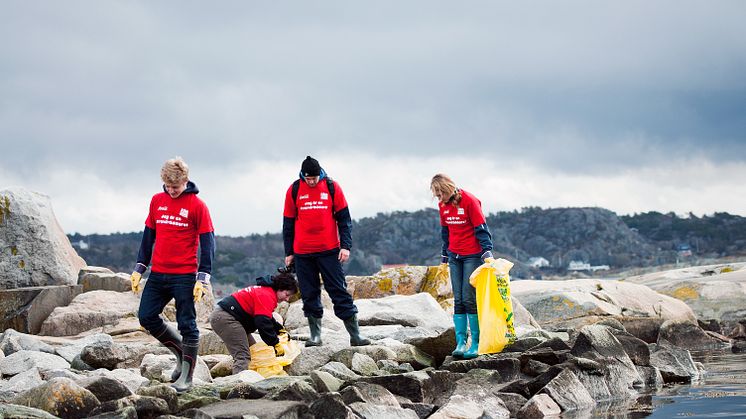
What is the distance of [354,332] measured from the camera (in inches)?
429

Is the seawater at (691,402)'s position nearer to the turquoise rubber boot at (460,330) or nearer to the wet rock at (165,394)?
the turquoise rubber boot at (460,330)

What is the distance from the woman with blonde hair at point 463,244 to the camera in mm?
10867

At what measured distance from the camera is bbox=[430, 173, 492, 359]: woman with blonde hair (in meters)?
10.9

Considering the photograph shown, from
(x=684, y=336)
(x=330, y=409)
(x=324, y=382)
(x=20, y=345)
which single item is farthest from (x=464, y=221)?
(x=684, y=336)

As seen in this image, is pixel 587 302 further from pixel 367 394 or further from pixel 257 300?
pixel 367 394

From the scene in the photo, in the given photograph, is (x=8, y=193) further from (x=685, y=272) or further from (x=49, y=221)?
(x=685, y=272)

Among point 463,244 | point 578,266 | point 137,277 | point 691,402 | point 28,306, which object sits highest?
point 463,244

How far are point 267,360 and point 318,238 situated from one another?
145cm

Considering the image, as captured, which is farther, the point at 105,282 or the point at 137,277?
the point at 105,282

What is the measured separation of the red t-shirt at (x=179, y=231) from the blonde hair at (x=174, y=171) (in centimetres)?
21

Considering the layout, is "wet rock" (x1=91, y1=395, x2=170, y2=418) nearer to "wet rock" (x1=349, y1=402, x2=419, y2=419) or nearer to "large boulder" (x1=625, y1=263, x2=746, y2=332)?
"wet rock" (x1=349, y1=402, x2=419, y2=419)

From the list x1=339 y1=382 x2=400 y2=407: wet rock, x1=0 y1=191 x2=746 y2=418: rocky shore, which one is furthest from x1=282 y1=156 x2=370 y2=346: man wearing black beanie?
x1=339 y1=382 x2=400 y2=407: wet rock

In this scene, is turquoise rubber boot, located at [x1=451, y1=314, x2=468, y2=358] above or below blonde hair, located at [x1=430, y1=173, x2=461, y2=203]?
below

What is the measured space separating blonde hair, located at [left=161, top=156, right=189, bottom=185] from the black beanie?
1.78 metres
